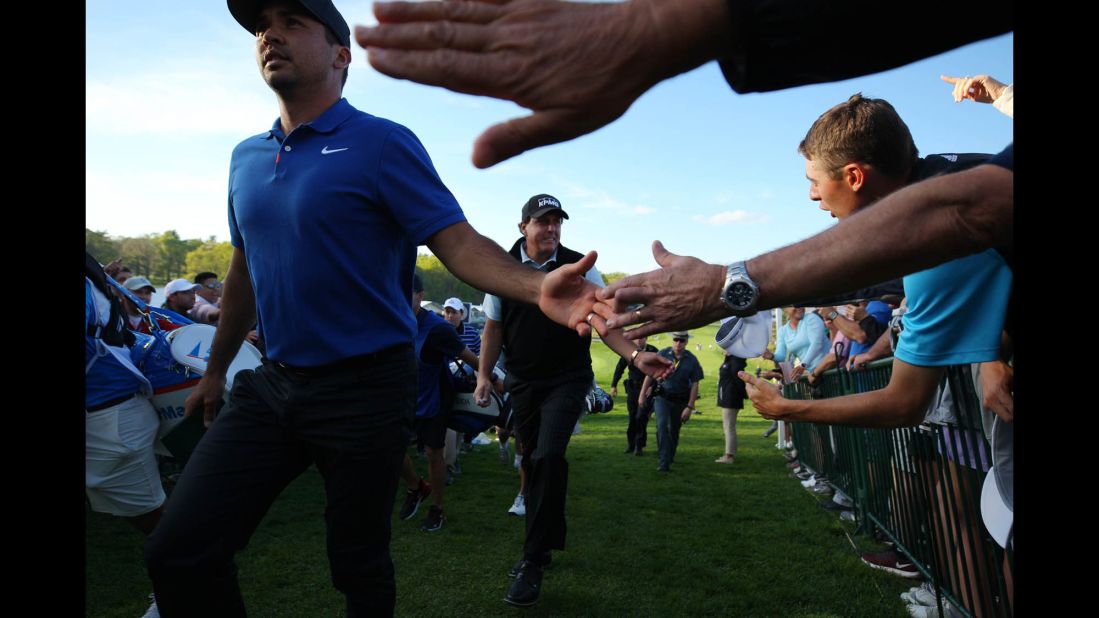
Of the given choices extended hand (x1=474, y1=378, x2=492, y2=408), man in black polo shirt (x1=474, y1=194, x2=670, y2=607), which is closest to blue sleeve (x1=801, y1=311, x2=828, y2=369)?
man in black polo shirt (x1=474, y1=194, x2=670, y2=607)

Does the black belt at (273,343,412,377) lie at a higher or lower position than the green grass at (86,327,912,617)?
higher

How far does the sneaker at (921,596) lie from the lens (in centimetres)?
414

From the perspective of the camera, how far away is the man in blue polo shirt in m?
2.38

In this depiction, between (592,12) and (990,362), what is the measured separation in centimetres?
181

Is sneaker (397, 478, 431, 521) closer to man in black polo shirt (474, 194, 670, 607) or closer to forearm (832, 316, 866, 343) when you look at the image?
man in black polo shirt (474, 194, 670, 607)

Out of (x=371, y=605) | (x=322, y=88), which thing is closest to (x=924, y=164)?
(x=322, y=88)

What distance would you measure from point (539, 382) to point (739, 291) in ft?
12.0

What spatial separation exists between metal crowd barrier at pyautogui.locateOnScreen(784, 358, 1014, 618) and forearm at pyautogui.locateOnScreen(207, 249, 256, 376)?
10.2 feet

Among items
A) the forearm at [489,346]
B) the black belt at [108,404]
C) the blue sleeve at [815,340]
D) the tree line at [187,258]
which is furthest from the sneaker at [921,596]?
the tree line at [187,258]

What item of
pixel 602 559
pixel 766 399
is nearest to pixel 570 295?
pixel 766 399

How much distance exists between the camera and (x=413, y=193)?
2.46 meters

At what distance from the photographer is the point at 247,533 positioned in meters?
2.43

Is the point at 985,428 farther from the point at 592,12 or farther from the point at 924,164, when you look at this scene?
the point at 592,12

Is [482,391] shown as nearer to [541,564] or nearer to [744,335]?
[541,564]
